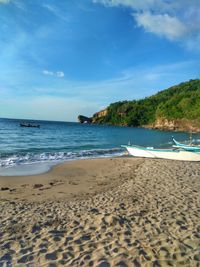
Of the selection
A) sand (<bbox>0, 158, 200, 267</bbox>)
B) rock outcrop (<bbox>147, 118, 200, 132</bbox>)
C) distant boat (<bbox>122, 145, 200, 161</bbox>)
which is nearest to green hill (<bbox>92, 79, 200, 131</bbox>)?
rock outcrop (<bbox>147, 118, 200, 132</bbox>)

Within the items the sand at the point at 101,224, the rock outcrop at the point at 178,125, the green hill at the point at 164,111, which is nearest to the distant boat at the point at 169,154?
the sand at the point at 101,224

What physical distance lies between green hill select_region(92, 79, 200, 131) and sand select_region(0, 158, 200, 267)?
97.5 m

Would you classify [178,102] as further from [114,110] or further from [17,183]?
[17,183]

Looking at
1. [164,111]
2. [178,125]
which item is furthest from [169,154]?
[164,111]

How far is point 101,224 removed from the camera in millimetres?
7137

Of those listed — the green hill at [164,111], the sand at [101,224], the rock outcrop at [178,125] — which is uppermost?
the green hill at [164,111]

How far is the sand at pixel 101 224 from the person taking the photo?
5.51m

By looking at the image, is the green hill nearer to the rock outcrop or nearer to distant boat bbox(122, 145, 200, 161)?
the rock outcrop

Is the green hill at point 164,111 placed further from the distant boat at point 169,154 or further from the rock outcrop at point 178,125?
the distant boat at point 169,154

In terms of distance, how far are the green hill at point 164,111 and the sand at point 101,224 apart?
97.5 m

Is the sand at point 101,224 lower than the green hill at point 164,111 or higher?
lower

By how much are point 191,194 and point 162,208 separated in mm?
2271

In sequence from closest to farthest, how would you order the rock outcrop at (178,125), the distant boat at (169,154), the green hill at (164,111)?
1. the distant boat at (169,154)
2. the rock outcrop at (178,125)
3. the green hill at (164,111)

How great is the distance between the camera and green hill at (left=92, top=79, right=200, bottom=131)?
366ft
